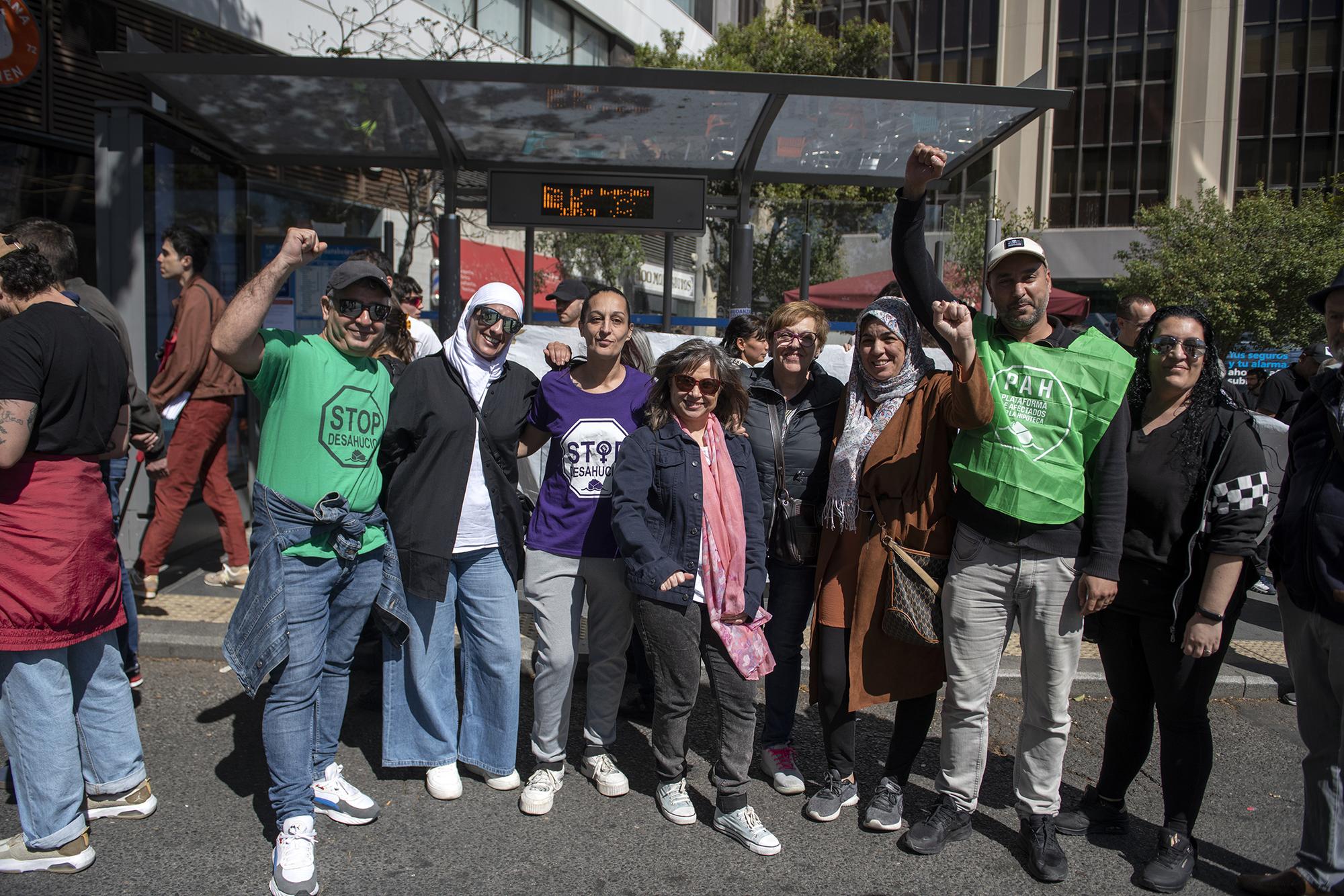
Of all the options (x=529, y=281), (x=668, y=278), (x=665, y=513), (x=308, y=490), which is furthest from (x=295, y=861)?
(x=668, y=278)

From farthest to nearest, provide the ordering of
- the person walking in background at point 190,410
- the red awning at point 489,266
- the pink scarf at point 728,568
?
the red awning at point 489,266
the person walking in background at point 190,410
the pink scarf at point 728,568

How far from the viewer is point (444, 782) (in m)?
3.68

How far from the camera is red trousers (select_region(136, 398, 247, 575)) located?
5.64 m

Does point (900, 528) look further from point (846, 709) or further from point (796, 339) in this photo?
point (796, 339)

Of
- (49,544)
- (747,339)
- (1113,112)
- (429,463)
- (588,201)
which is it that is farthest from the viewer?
(1113,112)

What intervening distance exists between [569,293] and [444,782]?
11.1 ft

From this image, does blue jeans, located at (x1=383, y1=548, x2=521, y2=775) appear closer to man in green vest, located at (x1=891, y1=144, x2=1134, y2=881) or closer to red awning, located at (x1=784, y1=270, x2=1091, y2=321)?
man in green vest, located at (x1=891, y1=144, x2=1134, y2=881)

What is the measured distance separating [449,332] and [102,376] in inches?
150

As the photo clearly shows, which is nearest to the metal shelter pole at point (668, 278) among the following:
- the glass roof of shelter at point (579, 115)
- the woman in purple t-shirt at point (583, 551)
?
the glass roof of shelter at point (579, 115)

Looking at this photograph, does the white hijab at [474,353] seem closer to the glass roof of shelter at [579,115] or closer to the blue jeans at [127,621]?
the blue jeans at [127,621]

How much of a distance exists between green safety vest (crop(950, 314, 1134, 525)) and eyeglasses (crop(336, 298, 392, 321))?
2088mm

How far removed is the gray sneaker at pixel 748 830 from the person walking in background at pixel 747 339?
A: 205 cm

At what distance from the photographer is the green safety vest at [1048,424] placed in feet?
10.3

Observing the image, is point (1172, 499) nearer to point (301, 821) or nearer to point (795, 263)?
point (301, 821)
